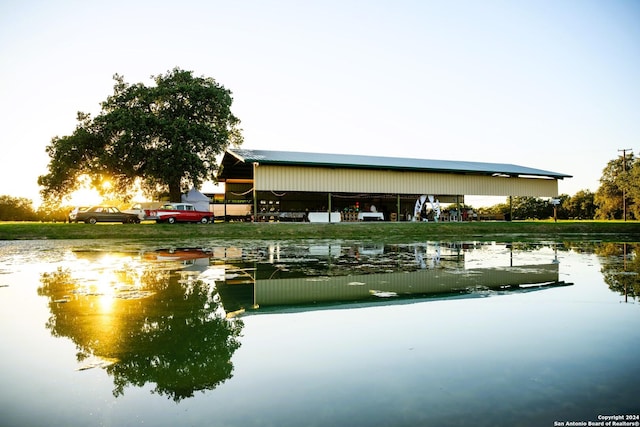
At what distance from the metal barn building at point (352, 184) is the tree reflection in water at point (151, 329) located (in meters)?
24.7

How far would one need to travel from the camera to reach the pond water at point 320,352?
2.93 m

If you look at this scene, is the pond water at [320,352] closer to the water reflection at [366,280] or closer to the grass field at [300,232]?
the water reflection at [366,280]

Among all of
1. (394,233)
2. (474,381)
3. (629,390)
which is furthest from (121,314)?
(394,233)

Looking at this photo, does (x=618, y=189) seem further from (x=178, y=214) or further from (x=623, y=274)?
(x=623, y=274)

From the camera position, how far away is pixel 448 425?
2686mm

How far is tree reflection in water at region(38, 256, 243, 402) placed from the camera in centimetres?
360

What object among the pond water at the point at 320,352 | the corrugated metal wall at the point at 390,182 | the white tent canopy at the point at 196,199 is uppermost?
the corrugated metal wall at the point at 390,182

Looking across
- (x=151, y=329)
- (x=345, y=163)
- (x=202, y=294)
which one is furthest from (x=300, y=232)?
(x=151, y=329)

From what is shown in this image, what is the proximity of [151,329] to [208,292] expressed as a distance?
7.45 ft

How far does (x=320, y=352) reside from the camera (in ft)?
13.4

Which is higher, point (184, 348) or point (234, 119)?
point (234, 119)

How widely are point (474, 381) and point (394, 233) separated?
961 inches

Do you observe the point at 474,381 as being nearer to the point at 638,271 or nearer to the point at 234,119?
the point at 638,271

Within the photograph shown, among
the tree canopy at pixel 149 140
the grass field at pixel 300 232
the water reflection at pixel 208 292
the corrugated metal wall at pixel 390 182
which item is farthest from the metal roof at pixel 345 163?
the water reflection at pixel 208 292
